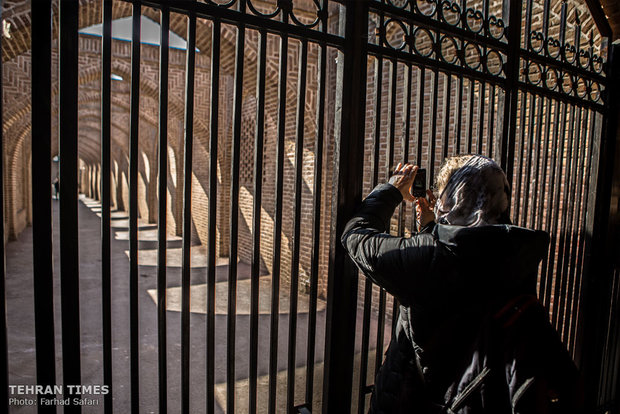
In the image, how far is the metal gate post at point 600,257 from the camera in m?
2.96

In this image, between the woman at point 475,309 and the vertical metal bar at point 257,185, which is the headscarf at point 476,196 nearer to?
the woman at point 475,309

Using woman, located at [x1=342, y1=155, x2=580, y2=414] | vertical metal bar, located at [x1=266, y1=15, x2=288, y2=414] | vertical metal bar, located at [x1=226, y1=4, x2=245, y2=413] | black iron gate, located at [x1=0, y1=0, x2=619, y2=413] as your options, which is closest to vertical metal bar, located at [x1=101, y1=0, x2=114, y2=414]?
black iron gate, located at [x1=0, y1=0, x2=619, y2=413]

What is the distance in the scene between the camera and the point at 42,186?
51.7 inches

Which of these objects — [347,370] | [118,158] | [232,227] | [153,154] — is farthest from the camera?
[118,158]

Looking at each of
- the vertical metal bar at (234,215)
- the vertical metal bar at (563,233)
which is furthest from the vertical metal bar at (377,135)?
the vertical metal bar at (563,233)

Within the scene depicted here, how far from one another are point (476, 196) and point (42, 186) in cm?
144

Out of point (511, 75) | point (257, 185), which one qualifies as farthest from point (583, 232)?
point (257, 185)

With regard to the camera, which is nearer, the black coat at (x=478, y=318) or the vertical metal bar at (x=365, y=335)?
the black coat at (x=478, y=318)

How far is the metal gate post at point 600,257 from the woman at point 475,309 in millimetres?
2156

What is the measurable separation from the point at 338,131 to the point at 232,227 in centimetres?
63

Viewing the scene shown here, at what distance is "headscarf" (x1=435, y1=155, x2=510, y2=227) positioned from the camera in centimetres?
138

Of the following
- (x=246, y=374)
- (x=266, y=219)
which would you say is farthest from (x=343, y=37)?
(x=266, y=219)

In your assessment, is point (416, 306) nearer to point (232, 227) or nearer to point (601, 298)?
point (232, 227)

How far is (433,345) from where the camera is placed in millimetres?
1314
